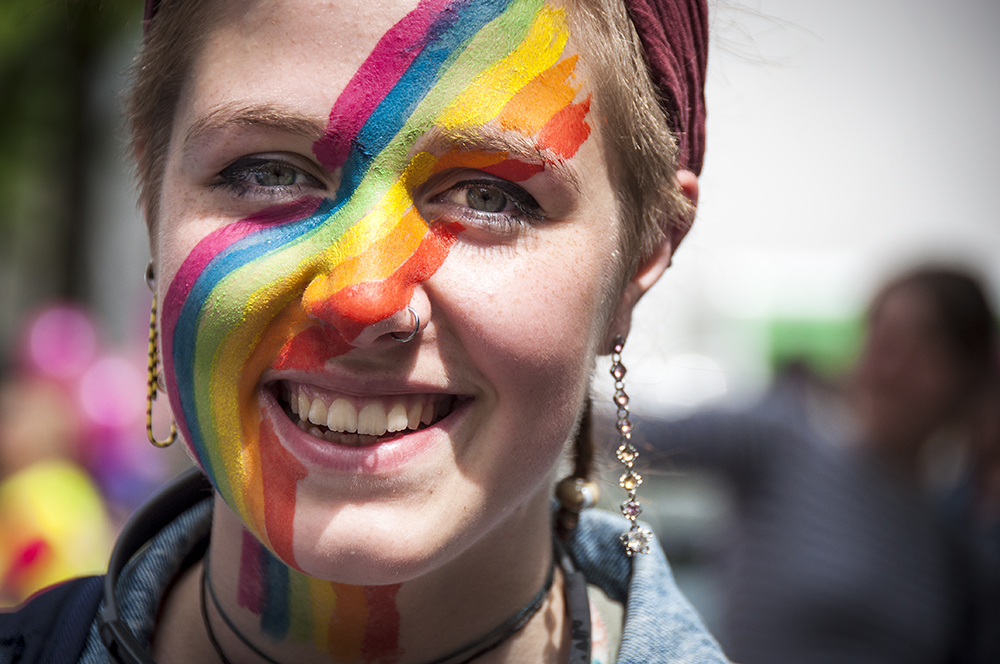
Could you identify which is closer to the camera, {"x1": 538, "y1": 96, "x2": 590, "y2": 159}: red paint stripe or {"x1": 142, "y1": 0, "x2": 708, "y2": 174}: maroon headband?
{"x1": 538, "y1": 96, "x2": 590, "y2": 159}: red paint stripe

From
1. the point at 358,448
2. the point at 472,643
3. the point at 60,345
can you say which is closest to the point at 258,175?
the point at 358,448

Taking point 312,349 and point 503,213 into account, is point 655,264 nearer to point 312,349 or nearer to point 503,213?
point 503,213

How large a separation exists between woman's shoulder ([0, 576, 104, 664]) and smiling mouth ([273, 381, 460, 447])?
2.06 feet

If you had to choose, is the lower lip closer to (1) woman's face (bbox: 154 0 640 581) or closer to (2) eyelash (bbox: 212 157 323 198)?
(1) woman's face (bbox: 154 0 640 581)

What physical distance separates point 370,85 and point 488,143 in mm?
202

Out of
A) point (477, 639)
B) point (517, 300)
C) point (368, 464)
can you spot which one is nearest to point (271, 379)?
point (368, 464)

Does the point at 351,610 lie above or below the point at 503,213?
below

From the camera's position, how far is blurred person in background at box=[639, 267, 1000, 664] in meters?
2.98

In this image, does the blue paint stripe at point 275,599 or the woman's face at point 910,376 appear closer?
the blue paint stripe at point 275,599

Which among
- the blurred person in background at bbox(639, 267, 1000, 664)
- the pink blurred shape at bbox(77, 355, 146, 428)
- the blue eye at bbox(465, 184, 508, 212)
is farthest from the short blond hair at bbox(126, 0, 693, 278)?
the pink blurred shape at bbox(77, 355, 146, 428)

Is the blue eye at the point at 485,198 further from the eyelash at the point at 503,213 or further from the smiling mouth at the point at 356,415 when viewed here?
the smiling mouth at the point at 356,415

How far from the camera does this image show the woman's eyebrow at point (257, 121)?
1.31 meters

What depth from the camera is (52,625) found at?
1.61 m

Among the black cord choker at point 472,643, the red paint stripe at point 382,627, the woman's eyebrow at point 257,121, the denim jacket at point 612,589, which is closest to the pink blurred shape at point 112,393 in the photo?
the denim jacket at point 612,589
